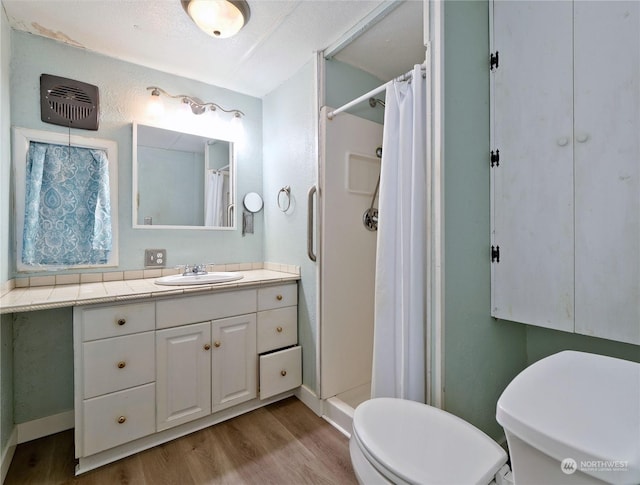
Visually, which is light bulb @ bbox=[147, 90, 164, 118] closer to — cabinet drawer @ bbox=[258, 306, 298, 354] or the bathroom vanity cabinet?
the bathroom vanity cabinet

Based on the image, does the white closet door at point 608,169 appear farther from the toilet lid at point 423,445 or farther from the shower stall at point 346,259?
the shower stall at point 346,259

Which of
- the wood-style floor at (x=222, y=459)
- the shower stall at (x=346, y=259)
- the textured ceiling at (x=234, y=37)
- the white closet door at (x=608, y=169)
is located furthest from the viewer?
the shower stall at (x=346, y=259)

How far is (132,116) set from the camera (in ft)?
6.58

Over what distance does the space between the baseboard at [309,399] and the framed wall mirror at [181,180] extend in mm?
1315

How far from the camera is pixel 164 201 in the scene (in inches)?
83.6

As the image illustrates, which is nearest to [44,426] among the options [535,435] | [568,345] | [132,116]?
[132,116]

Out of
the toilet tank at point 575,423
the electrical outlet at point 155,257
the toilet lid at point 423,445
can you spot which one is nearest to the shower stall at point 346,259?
the toilet lid at point 423,445

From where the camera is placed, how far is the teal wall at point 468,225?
131cm

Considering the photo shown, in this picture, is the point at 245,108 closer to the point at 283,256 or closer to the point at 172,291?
the point at 283,256

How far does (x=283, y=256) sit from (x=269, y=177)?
2.20 feet

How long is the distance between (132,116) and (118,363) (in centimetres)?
154

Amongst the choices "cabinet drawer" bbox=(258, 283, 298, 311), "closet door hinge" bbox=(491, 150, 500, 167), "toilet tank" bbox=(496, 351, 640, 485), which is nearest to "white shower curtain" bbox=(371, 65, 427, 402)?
"closet door hinge" bbox=(491, 150, 500, 167)

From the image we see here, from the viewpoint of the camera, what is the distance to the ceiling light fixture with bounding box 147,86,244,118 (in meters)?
2.06

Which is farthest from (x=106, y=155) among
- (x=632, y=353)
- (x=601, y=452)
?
(x=632, y=353)
